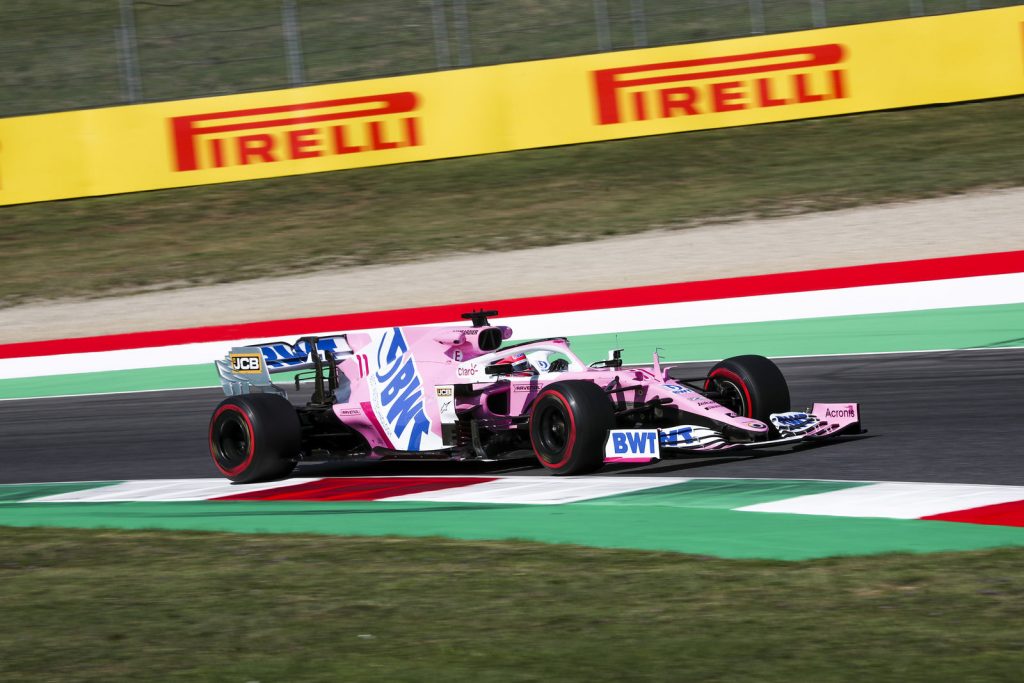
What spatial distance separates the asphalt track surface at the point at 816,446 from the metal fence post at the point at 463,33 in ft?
28.4

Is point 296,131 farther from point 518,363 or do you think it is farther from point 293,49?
point 518,363

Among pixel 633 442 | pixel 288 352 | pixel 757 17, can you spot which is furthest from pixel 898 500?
pixel 757 17

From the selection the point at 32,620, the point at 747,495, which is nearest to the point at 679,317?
the point at 747,495

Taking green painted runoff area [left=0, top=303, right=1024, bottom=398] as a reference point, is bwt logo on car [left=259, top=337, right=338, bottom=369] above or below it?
above

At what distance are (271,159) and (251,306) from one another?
129 inches

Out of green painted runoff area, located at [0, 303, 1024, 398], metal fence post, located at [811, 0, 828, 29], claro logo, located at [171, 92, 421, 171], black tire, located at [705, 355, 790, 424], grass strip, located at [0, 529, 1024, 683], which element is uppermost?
metal fence post, located at [811, 0, 828, 29]

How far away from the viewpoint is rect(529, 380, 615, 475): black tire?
887cm

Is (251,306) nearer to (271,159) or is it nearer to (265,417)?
(271,159)

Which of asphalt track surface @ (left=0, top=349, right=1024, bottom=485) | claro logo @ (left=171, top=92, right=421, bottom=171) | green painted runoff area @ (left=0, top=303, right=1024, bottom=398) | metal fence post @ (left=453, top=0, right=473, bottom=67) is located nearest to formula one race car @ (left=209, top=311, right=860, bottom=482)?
asphalt track surface @ (left=0, top=349, right=1024, bottom=485)

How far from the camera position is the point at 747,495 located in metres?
8.10

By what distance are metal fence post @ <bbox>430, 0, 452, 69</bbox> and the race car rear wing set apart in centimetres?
1127

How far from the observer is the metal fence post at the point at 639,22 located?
21188 millimetres

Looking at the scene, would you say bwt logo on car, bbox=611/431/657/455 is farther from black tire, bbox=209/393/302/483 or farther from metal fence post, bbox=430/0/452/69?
metal fence post, bbox=430/0/452/69

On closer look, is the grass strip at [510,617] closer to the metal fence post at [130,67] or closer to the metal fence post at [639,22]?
the metal fence post at [639,22]
